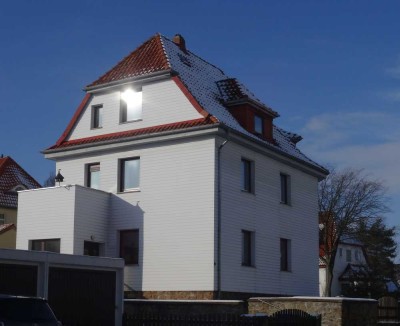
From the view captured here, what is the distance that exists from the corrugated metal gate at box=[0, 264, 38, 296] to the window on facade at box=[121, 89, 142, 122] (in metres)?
10.9

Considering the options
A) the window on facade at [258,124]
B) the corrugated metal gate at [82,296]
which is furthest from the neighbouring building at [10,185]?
the corrugated metal gate at [82,296]

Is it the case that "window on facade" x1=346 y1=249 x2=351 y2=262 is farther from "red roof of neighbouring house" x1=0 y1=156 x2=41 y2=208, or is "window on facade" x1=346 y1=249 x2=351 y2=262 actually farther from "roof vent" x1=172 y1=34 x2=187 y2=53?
"roof vent" x1=172 y1=34 x2=187 y2=53

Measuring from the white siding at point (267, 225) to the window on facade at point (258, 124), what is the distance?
136 centimetres

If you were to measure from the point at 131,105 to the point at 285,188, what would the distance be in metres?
8.34

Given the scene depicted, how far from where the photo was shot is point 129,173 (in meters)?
29.5

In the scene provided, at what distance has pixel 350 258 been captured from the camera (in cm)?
6962

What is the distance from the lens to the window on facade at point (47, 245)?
2815cm

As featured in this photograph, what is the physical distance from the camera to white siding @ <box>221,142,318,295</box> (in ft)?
90.3

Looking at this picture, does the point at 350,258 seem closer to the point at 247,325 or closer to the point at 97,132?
the point at 97,132

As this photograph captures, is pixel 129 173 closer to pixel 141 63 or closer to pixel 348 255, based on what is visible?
pixel 141 63

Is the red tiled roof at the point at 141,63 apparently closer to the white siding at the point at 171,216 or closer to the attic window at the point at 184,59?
the attic window at the point at 184,59

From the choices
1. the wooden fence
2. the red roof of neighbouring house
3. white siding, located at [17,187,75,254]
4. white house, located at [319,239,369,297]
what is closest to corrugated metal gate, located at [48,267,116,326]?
the wooden fence

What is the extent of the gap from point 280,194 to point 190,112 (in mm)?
6515

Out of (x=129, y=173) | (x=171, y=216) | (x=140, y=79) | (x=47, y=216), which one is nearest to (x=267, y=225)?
(x=171, y=216)
